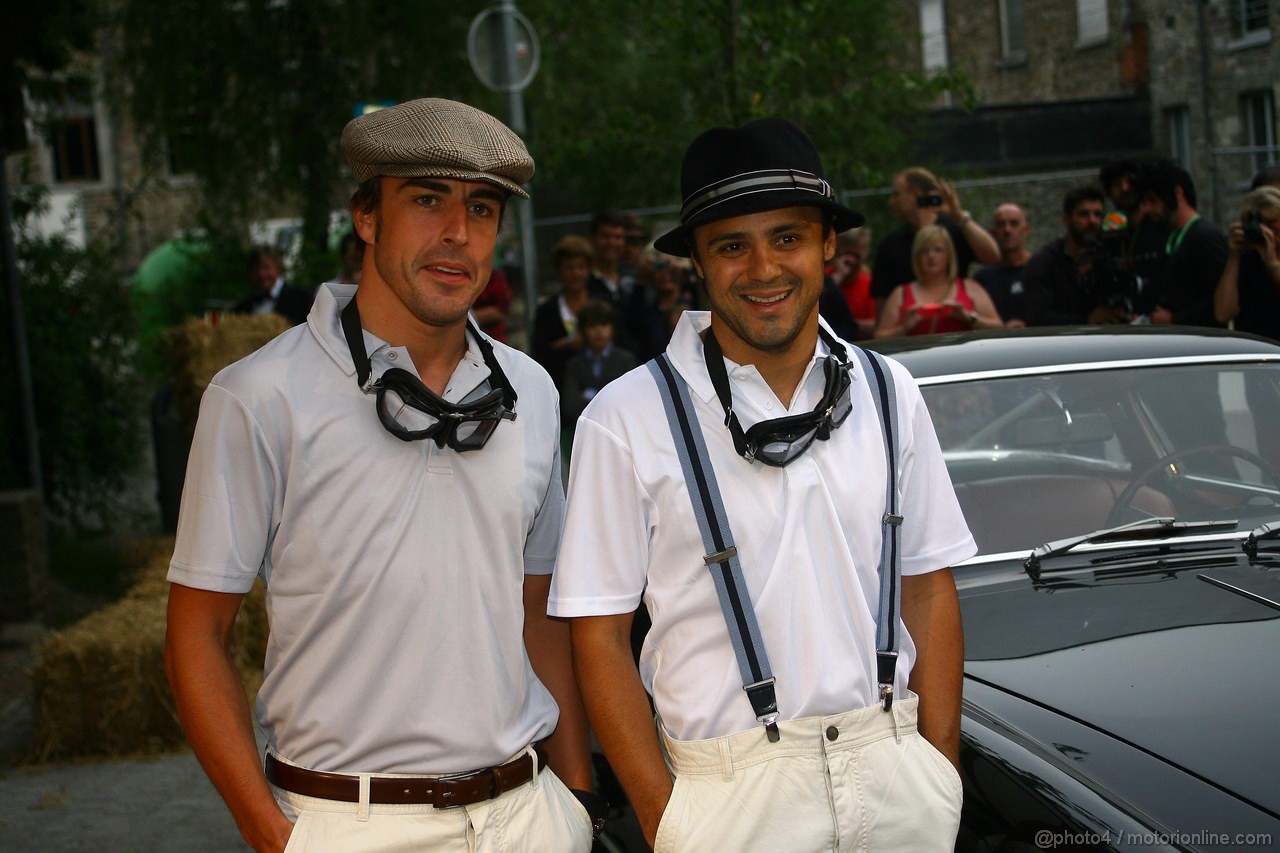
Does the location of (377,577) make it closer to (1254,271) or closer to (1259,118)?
(1254,271)

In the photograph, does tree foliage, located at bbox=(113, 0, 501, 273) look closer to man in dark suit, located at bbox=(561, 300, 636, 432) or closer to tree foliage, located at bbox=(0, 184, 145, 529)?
tree foliage, located at bbox=(0, 184, 145, 529)

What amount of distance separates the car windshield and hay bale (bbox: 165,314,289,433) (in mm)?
5450

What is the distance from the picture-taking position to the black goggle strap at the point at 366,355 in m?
2.46

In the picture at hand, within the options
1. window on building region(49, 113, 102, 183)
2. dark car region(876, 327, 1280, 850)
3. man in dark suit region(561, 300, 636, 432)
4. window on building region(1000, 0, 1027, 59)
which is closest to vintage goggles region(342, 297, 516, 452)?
dark car region(876, 327, 1280, 850)

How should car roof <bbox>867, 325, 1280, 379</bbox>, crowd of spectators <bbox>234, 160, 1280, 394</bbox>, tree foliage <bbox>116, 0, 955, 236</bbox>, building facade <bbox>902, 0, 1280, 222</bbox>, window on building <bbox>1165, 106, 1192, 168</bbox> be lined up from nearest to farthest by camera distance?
1. car roof <bbox>867, 325, 1280, 379</bbox>
2. crowd of spectators <bbox>234, 160, 1280, 394</bbox>
3. tree foliage <bbox>116, 0, 955, 236</bbox>
4. building facade <bbox>902, 0, 1280, 222</bbox>
5. window on building <bbox>1165, 106, 1192, 168</bbox>

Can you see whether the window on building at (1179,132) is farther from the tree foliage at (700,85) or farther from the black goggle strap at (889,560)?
the black goggle strap at (889,560)

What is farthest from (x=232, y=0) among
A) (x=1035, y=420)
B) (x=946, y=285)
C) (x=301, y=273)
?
(x=1035, y=420)

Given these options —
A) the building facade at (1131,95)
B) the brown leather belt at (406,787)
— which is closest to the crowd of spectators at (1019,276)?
the brown leather belt at (406,787)

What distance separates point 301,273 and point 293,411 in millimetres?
12693

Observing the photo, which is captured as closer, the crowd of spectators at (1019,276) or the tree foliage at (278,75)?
the crowd of spectators at (1019,276)

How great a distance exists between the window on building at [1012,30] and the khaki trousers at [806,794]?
29.6 m

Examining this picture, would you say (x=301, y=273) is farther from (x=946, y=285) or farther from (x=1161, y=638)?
(x=1161, y=638)

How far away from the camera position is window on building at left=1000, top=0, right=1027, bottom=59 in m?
30.0

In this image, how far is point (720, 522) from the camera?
235cm
